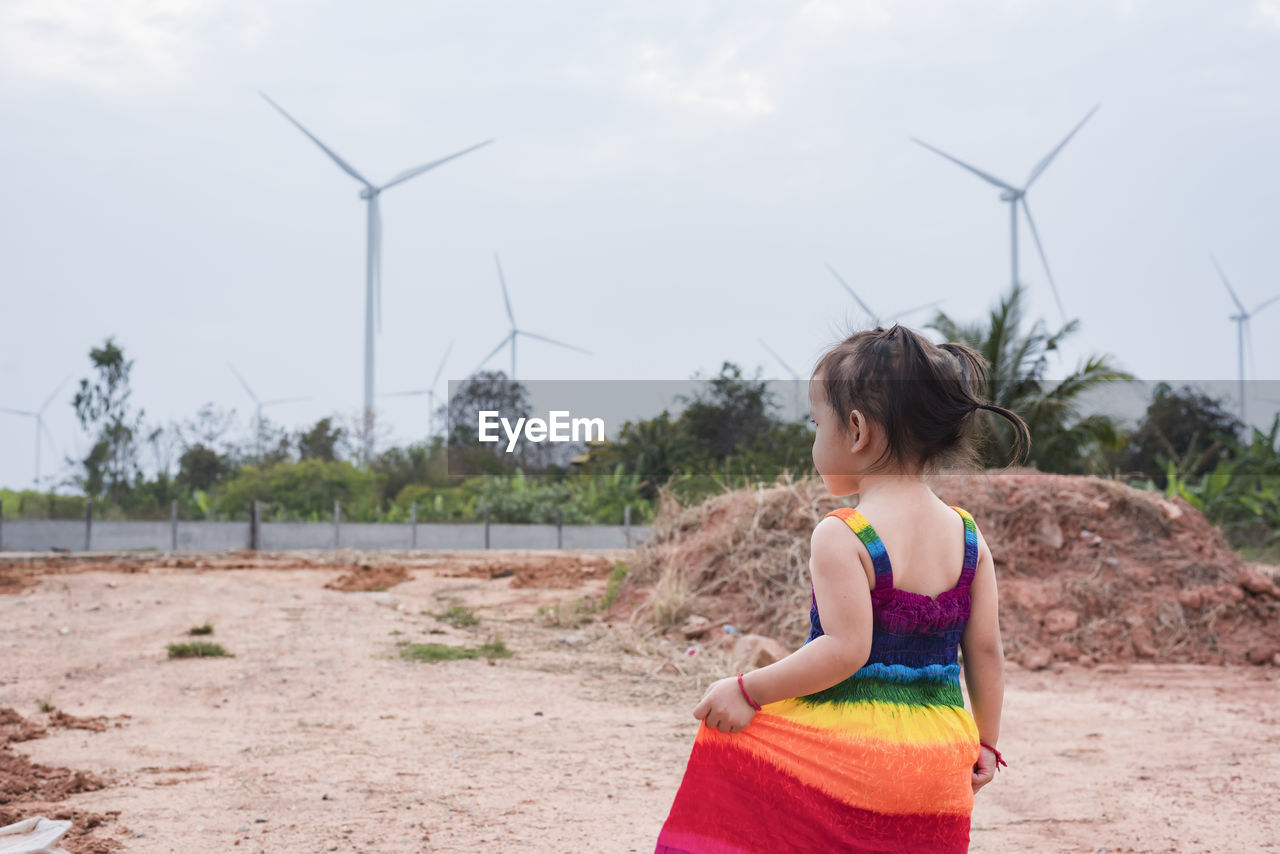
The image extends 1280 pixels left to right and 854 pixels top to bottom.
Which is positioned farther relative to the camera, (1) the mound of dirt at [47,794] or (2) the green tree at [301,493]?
(2) the green tree at [301,493]

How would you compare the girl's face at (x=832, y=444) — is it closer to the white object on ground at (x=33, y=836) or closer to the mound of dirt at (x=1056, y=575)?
the white object on ground at (x=33, y=836)

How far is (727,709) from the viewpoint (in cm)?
148

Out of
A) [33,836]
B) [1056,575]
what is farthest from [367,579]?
[33,836]

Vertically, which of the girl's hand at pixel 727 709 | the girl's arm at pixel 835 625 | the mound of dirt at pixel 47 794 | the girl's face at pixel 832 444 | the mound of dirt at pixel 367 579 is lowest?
the mound of dirt at pixel 47 794

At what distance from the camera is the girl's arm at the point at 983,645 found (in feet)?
5.20

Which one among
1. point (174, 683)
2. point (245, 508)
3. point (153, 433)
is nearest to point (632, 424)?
point (245, 508)

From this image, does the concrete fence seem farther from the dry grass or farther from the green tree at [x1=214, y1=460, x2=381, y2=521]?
the dry grass

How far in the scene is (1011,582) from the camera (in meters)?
7.66

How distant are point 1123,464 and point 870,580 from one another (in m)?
28.3

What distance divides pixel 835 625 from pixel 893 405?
0.35 metres

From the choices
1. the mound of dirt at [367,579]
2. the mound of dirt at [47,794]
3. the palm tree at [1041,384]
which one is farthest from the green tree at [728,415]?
the mound of dirt at [47,794]

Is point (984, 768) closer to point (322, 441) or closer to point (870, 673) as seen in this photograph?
point (870, 673)

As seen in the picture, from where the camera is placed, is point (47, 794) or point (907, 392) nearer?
point (907, 392)

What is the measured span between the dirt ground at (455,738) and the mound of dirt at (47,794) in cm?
1
